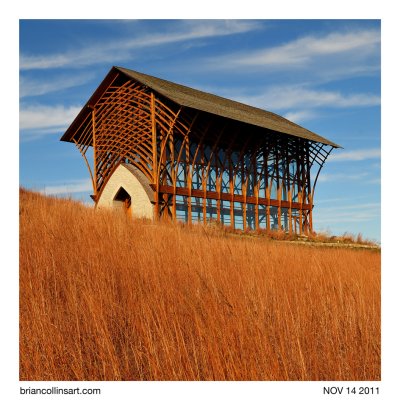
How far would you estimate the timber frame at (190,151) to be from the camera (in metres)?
20.6

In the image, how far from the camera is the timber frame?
2061cm

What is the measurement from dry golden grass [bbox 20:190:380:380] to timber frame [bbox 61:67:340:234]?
511 inches

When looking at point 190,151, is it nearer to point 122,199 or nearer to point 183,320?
point 122,199

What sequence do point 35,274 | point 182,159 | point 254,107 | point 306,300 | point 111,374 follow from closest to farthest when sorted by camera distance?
point 111,374 → point 306,300 → point 35,274 → point 182,159 → point 254,107

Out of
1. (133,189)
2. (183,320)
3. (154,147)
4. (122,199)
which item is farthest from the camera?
(122,199)

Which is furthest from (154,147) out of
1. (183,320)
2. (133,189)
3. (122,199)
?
(183,320)

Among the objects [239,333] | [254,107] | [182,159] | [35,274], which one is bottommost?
[239,333]

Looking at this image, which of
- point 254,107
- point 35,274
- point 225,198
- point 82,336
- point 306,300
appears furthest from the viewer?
point 254,107

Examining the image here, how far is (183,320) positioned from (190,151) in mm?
17826

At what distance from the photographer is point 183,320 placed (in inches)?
186

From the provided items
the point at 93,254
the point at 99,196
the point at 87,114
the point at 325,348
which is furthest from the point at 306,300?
the point at 87,114

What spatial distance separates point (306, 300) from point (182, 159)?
54.3 ft

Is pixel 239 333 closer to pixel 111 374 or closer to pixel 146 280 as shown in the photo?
pixel 111 374
